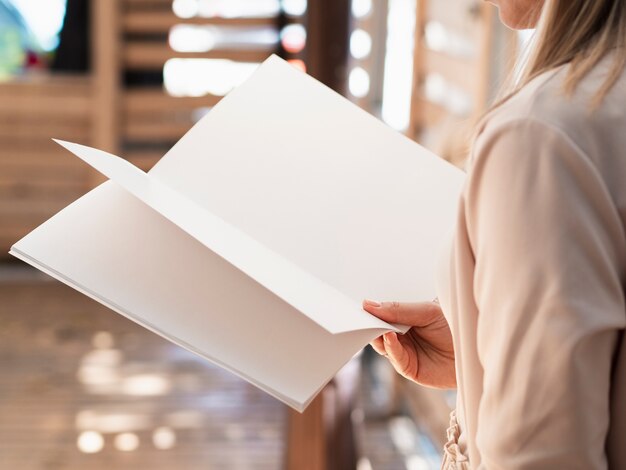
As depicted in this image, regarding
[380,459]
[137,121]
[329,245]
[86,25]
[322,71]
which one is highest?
[329,245]

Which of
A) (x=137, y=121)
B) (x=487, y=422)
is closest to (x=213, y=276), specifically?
(x=487, y=422)

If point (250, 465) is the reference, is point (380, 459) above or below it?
below

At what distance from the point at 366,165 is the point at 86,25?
506 centimetres

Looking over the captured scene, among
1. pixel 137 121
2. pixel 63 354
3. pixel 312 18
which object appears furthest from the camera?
pixel 137 121

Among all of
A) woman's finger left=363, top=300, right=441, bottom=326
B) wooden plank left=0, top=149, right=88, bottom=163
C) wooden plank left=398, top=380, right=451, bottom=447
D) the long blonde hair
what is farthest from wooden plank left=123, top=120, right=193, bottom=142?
the long blonde hair

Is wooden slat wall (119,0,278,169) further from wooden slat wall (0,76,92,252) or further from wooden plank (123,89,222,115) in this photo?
wooden slat wall (0,76,92,252)

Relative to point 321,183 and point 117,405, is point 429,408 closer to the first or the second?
point 117,405

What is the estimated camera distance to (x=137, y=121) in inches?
226

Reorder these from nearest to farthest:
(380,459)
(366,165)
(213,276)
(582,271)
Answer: (582,271), (213,276), (366,165), (380,459)

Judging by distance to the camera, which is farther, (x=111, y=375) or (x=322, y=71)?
(x=111, y=375)

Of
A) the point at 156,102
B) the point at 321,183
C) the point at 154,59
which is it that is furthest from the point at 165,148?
the point at 321,183

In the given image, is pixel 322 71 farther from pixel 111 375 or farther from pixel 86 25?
pixel 86 25

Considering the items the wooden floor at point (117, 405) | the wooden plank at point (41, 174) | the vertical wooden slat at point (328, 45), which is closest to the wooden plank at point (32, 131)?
the wooden plank at point (41, 174)

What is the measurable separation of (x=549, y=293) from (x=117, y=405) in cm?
331
